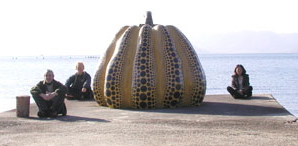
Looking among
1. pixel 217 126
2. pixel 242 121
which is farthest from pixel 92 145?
pixel 242 121

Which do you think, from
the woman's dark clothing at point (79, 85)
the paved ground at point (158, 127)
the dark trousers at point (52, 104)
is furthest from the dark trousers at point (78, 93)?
the dark trousers at point (52, 104)

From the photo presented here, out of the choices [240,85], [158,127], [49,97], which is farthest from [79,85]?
[158,127]

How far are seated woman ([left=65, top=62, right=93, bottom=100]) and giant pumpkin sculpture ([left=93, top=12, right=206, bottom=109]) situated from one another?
187 cm

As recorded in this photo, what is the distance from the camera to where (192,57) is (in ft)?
44.0

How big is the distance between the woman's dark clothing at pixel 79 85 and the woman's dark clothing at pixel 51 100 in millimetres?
3385

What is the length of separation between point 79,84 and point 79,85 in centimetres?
3

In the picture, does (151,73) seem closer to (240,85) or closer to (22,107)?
(22,107)

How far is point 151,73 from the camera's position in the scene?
12.8 metres

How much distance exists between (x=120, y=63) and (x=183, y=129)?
3.70 meters

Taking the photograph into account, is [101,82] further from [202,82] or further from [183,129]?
[183,129]

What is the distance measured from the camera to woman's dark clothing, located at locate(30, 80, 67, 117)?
11.8 m

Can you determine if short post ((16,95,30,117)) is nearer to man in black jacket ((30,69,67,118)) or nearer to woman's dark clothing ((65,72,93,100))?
man in black jacket ((30,69,67,118))

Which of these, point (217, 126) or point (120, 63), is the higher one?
point (120, 63)

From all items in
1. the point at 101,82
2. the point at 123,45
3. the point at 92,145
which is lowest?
the point at 92,145
